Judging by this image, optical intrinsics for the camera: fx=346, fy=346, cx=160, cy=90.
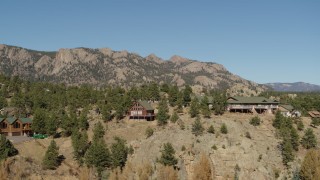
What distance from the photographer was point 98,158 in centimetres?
9169

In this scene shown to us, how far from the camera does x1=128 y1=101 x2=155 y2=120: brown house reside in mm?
127137

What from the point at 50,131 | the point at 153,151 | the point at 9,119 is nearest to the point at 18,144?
the point at 50,131

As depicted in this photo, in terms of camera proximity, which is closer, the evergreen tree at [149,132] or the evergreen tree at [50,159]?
the evergreen tree at [50,159]

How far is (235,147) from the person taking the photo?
343ft

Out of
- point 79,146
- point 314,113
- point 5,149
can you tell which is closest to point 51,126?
point 79,146

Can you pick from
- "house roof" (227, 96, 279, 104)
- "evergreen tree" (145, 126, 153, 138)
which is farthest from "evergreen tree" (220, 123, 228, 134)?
"house roof" (227, 96, 279, 104)

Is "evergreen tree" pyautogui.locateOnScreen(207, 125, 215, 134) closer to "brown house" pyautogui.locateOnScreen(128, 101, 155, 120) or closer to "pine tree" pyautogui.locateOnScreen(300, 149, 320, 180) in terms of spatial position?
"brown house" pyautogui.locateOnScreen(128, 101, 155, 120)

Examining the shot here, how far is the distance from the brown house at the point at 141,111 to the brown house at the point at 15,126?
36111 mm

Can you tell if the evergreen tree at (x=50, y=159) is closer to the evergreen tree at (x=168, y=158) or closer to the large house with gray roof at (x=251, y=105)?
the evergreen tree at (x=168, y=158)

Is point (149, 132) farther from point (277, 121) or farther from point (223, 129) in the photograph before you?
point (277, 121)

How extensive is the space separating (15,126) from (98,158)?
139 feet

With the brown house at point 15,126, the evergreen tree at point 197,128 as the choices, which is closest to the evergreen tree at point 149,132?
the evergreen tree at point 197,128

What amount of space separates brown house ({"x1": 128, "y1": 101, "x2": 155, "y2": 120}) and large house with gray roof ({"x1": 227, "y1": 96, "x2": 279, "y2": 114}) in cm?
3273

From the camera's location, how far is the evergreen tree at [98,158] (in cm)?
9156
